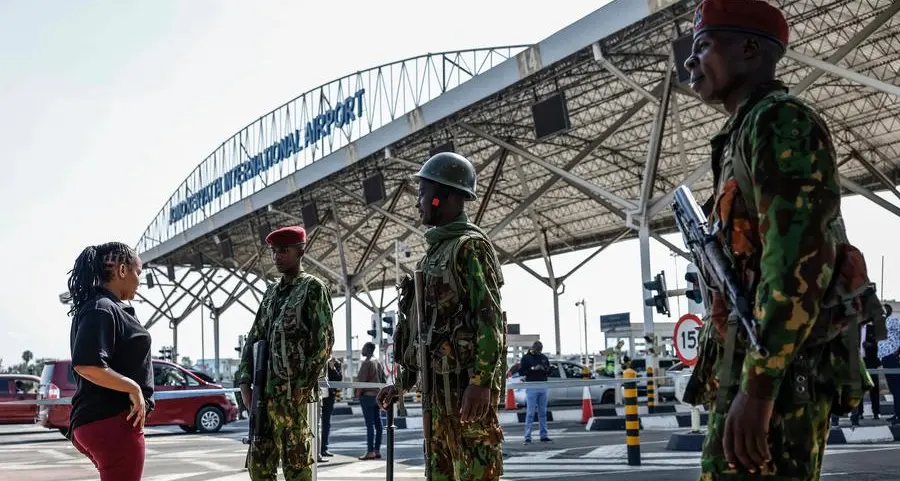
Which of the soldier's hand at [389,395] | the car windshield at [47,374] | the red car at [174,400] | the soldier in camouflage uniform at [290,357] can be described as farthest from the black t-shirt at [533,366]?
the soldier's hand at [389,395]

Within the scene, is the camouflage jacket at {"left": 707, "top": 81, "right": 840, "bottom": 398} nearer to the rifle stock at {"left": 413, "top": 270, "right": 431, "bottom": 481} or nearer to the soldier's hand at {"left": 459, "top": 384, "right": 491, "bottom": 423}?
the soldier's hand at {"left": 459, "top": 384, "right": 491, "bottom": 423}

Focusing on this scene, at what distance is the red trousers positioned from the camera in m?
4.20

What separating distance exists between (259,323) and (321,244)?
142 feet

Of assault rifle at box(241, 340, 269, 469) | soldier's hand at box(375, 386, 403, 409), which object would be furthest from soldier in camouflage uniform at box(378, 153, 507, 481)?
assault rifle at box(241, 340, 269, 469)

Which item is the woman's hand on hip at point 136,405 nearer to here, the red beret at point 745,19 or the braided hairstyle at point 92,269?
the braided hairstyle at point 92,269

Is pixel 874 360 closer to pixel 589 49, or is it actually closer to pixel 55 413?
pixel 589 49

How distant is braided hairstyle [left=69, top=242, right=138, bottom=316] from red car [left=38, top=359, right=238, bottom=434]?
54.8ft

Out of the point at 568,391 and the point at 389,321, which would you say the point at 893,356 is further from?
the point at 568,391

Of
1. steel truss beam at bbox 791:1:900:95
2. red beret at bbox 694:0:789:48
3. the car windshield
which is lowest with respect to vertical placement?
the car windshield

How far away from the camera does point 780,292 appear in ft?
7.69

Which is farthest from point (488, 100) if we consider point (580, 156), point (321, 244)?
point (321, 244)

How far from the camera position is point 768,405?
2.32 m

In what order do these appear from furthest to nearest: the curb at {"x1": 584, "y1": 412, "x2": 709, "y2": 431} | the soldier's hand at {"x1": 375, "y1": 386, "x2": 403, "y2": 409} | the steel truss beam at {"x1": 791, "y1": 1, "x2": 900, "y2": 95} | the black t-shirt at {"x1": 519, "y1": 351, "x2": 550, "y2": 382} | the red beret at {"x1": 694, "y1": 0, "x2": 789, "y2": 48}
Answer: the curb at {"x1": 584, "y1": 412, "x2": 709, "y2": 431}
the black t-shirt at {"x1": 519, "y1": 351, "x2": 550, "y2": 382}
the steel truss beam at {"x1": 791, "y1": 1, "x2": 900, "y2": 95}
the soldier's hand at {"x1": 375, "y1": 386, "x2": 403, "y2": 409}
the red beret at {"x1": 694, "y1": 0, "x2": 789, "y2": 48}

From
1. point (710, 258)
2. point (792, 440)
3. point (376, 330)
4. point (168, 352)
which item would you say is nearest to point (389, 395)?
point (710, 258)
